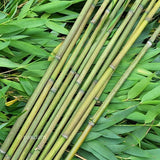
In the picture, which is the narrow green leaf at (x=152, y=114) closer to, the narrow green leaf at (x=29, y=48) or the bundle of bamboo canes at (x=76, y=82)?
the bundle of bamboo canes at (x=76, y=82)

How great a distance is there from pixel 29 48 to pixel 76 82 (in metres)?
0.20

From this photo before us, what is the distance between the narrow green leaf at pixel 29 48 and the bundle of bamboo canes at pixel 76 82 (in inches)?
2.1

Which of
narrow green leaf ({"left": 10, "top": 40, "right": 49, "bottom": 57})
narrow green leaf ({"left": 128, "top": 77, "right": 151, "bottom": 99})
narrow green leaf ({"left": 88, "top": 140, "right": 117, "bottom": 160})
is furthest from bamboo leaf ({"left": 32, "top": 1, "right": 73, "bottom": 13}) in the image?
narrow green leaf ({"left": 88, "top": 140, "right": 117, "bottom": 160})

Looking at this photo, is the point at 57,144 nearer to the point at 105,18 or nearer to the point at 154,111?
the point at 154,111

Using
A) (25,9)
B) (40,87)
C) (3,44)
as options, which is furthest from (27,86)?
(25,9)

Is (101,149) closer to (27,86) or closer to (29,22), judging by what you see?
(27,86)

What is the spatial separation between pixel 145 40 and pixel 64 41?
326mm

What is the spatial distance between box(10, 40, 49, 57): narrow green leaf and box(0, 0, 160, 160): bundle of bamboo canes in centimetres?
5

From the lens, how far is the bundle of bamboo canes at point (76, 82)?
0.93 metres

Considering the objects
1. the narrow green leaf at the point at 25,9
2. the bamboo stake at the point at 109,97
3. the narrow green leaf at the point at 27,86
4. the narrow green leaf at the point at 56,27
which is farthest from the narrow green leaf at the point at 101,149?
the narrow green leaf at the point at 25,9

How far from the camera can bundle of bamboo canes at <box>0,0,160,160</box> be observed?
934 millimetres

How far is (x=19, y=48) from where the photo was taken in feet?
3.13

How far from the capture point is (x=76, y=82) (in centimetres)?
95

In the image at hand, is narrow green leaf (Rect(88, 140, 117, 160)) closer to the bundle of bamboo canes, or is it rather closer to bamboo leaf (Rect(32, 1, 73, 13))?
the bundle of bamboo canes
